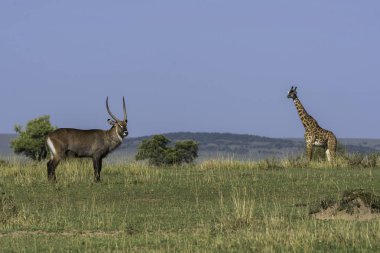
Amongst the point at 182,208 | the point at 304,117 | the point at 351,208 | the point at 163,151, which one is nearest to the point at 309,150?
the point at 304,117

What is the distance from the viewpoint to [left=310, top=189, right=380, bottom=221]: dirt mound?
51.0ft

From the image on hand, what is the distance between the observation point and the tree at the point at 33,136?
42.7m

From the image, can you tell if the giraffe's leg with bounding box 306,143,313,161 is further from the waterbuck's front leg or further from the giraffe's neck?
the waterbuck's front leg

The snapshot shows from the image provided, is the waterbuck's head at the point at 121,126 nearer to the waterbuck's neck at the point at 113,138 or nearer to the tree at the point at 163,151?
the waterbuck's neck at the point at 113,138

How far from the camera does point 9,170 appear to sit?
25.8m

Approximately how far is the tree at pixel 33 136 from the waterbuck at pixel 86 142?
18.1m

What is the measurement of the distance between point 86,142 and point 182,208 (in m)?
7.34

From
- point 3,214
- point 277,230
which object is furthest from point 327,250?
point 3,214

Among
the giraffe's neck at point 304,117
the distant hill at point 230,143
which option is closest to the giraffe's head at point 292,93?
the giraffe's neck at point 304,117

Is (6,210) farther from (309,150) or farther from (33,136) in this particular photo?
(33,136)

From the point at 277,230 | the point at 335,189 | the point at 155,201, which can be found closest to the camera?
the point at 277,230

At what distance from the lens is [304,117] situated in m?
29.4

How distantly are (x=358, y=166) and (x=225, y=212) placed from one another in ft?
38.2

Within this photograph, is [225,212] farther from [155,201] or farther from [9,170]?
[9,170]
